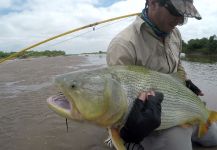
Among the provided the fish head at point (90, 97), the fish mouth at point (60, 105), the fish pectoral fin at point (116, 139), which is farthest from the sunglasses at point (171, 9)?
the fish mouth at point (60, 105)

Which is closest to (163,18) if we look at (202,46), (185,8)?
(185,8)

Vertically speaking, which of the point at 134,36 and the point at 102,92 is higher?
the point at 134,36

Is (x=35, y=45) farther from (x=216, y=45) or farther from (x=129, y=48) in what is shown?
(x=216, y=45)

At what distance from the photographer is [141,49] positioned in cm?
444

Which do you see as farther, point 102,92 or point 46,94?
point 46,94

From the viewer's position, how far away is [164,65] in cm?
476

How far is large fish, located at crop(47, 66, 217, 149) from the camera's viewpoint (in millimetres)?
2959

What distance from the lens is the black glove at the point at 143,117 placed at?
3355mm

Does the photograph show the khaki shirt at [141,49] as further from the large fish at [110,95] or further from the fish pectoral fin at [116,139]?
the fish pectoral fin at [116,139]

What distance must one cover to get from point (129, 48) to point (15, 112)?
12.4 ft

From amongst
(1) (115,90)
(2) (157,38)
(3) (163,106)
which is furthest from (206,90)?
(1) (115,90)

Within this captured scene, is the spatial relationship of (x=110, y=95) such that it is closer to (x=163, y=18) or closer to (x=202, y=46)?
(x=163, y=18)

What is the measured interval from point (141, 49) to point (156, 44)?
1.01 ft

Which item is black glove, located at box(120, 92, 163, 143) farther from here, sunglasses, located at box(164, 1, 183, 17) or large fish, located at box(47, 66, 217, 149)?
sunglasses, located at box(164, 1, 183, 17)
